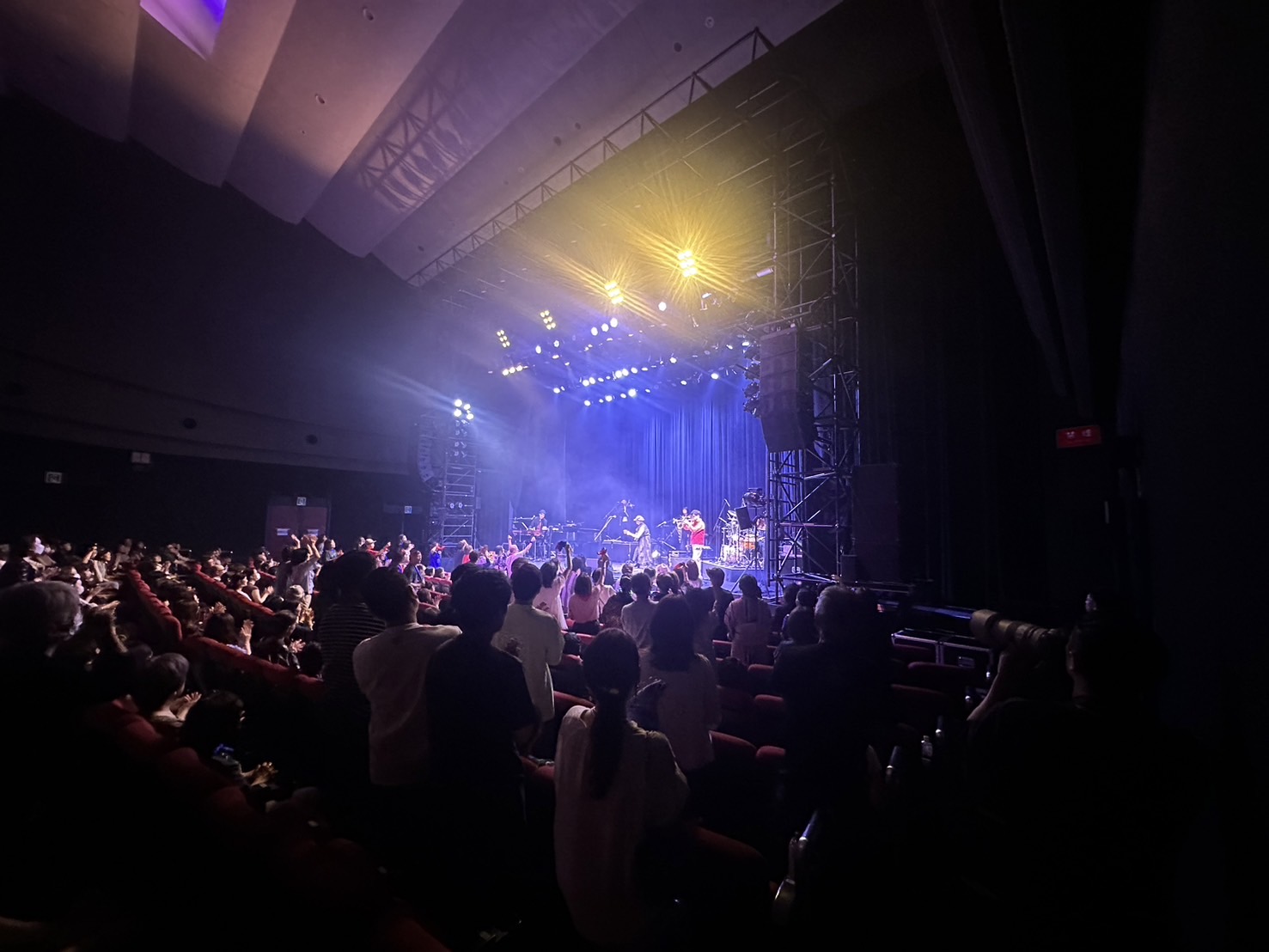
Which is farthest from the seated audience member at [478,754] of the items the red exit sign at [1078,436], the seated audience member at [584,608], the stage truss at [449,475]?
the stage truss at [449,475]

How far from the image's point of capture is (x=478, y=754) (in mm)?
Result: 1724

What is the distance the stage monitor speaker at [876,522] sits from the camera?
270 inches

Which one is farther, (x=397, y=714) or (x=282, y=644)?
(x=282, y=644)

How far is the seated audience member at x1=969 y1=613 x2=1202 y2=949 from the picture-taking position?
45.1 inches

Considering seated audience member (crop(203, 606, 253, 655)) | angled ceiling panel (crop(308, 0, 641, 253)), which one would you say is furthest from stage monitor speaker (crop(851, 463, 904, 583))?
seated audience member (crop(203, 606, 253, 655))

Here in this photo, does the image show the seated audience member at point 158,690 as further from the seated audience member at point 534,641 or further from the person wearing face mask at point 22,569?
the person wearing face mask at point 22,569

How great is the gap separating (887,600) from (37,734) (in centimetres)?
733

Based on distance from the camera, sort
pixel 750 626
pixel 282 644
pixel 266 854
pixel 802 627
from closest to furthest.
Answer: pixel 266 854 → pixel 802 627 → pixel 282 644 → pixel 750 626

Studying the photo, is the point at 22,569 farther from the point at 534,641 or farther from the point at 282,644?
the point at 534,641

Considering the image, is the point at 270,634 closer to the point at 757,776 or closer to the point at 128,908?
the point at 128,908

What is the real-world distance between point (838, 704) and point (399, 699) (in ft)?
5.37

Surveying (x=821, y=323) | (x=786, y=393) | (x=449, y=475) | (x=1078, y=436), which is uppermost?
(x=821, y=323)

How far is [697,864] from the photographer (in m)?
1.62

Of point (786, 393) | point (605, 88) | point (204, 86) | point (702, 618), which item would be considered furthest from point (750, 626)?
point (204, 86)
